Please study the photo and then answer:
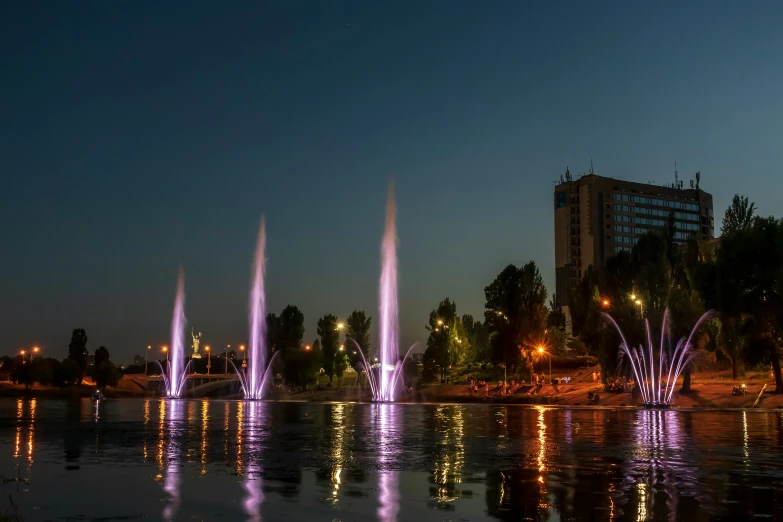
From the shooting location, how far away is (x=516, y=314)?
89.9m

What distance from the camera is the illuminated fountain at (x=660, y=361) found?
197 feet

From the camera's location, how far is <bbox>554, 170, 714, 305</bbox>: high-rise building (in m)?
173

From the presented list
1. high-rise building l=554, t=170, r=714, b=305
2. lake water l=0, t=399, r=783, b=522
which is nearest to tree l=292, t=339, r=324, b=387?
high-rise building l=554, t=170, r=714, b=305

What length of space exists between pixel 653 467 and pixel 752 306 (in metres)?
44.9

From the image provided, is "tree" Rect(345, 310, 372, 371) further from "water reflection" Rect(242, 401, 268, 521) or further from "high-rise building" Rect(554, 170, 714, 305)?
"water reflection" Rect(242, 401, 268, 521)

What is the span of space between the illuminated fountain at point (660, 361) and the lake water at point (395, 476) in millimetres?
33515

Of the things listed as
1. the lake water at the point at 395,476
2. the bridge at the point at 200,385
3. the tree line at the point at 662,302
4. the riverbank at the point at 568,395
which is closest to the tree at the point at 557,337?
the tree line at the point at 662,302

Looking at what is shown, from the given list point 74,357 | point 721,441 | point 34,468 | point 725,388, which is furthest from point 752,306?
point 74,357

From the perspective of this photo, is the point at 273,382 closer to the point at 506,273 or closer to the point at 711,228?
the point at 506,273

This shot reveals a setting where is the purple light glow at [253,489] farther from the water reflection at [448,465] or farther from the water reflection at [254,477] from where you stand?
the water reflection at [448,465]

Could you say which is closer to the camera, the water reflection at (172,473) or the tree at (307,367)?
the water reflection at (172,473)

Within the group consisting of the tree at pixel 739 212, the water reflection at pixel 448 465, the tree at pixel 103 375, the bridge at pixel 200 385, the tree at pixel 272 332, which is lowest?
the bridge at pixel 200 385

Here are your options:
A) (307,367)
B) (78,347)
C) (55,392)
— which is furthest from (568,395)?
(78,347)

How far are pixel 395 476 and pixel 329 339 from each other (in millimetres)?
111306
